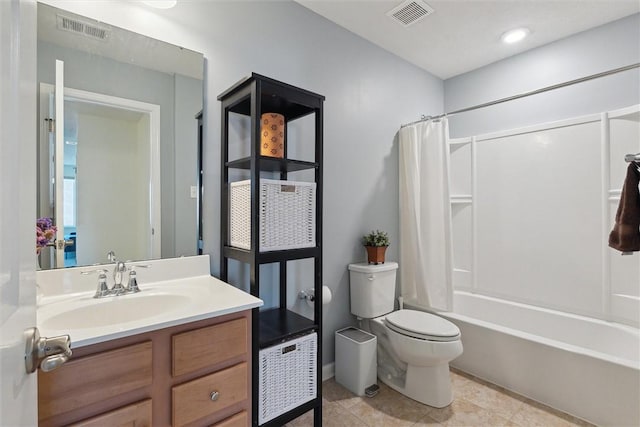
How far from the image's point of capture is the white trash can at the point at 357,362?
2.05 metres

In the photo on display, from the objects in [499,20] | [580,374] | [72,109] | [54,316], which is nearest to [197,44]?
[72,109]

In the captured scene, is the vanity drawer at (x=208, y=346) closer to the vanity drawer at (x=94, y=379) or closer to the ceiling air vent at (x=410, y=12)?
the vanity drawer at (x=94, y=379)

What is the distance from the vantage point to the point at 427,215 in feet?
8.33

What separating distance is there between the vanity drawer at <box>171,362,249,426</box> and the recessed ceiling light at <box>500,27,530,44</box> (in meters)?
2.81

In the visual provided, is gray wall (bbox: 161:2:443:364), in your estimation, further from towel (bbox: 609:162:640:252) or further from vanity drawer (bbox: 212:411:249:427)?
towel (bbox: 609:162:640:252)

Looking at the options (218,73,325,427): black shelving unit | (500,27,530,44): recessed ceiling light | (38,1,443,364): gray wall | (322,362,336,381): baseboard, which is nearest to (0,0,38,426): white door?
(218,73,325,427): black shelving unit

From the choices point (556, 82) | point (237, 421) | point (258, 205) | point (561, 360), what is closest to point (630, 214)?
point (561, 360)

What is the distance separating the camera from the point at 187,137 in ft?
5.31

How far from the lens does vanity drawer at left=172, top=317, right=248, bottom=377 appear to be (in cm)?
105

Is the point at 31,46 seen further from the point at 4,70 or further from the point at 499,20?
the point at 499,20

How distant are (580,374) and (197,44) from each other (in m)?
2.75

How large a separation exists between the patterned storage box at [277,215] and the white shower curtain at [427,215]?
123 centimetres

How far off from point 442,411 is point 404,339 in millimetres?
458

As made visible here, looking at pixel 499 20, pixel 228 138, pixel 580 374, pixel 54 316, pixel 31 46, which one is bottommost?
pixel 580 374
